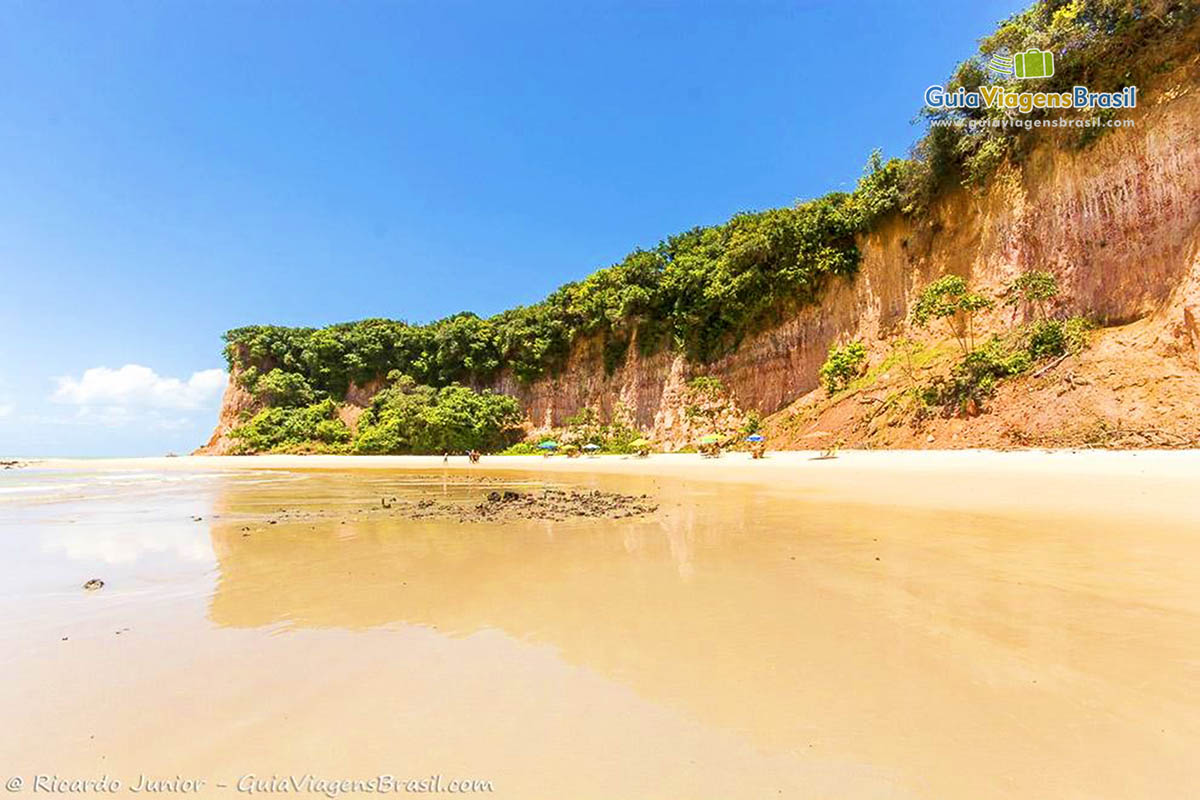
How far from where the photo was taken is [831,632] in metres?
3.35

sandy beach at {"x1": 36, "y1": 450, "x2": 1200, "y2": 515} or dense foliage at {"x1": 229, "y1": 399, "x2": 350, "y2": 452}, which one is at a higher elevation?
dense foliage at {"x1": 229, "y1": 399, "x2": 350, "y2": 452}

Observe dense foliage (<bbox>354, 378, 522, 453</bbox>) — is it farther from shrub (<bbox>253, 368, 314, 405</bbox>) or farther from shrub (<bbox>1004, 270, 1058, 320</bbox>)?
shrub (<bbox>1004, 270, 1058, 320</bbox>)

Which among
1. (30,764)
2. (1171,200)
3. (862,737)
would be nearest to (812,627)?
(862,737)

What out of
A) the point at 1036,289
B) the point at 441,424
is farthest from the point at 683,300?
the point at 441,424

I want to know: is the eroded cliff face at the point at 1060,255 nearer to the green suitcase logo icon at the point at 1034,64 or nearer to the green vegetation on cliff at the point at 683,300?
the green vegetation on cliff at the point at 683,300

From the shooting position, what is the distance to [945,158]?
23.6 meters

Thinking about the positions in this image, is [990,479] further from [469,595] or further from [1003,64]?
[1003,64]

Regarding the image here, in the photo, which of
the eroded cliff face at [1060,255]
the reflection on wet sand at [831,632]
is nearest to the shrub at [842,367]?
the eroded cliff face at [1060,255]

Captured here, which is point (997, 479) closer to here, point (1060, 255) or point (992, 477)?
point (992, 477)

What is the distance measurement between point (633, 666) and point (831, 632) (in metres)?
1.38

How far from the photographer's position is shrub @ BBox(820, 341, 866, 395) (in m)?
25.0

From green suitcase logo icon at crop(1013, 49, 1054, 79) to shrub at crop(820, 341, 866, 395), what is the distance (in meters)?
12.1

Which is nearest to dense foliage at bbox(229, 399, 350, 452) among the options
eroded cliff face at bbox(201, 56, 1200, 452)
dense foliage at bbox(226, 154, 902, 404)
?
dense foliage at bbox(226, 154, 902, 404)

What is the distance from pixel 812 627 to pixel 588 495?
921 cm
